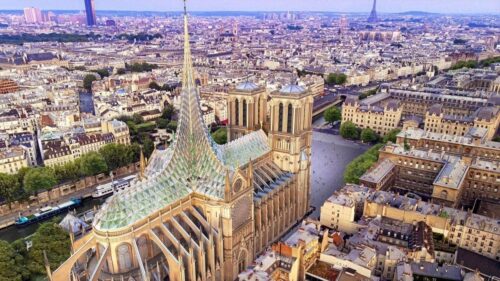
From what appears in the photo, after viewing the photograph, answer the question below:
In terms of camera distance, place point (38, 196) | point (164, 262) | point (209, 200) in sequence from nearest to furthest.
A: point (164, 262) → point (209, 200) → point (38, 196)

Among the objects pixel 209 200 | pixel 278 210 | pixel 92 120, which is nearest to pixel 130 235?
pixel 209 200

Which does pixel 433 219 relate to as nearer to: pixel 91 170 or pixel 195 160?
pixel 195 160

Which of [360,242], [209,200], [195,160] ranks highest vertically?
[195,160]

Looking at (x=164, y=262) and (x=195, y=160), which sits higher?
(x=195, y=160)

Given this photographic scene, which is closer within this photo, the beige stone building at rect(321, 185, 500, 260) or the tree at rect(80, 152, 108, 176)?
the beige stone building at rect(321, 185, 500, 260)

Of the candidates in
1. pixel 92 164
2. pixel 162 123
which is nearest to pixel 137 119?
pixel 162 123

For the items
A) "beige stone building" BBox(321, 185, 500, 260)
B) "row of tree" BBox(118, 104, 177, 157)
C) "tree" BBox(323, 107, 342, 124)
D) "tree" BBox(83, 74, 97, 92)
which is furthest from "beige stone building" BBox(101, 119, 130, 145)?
"tree" BBox(83, 74, 97, 92)

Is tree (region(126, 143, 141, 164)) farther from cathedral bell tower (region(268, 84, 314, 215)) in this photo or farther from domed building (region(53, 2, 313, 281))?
cathedral bell tower (region(268, 84, 314, 215))

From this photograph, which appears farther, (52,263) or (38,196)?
(38,196)
